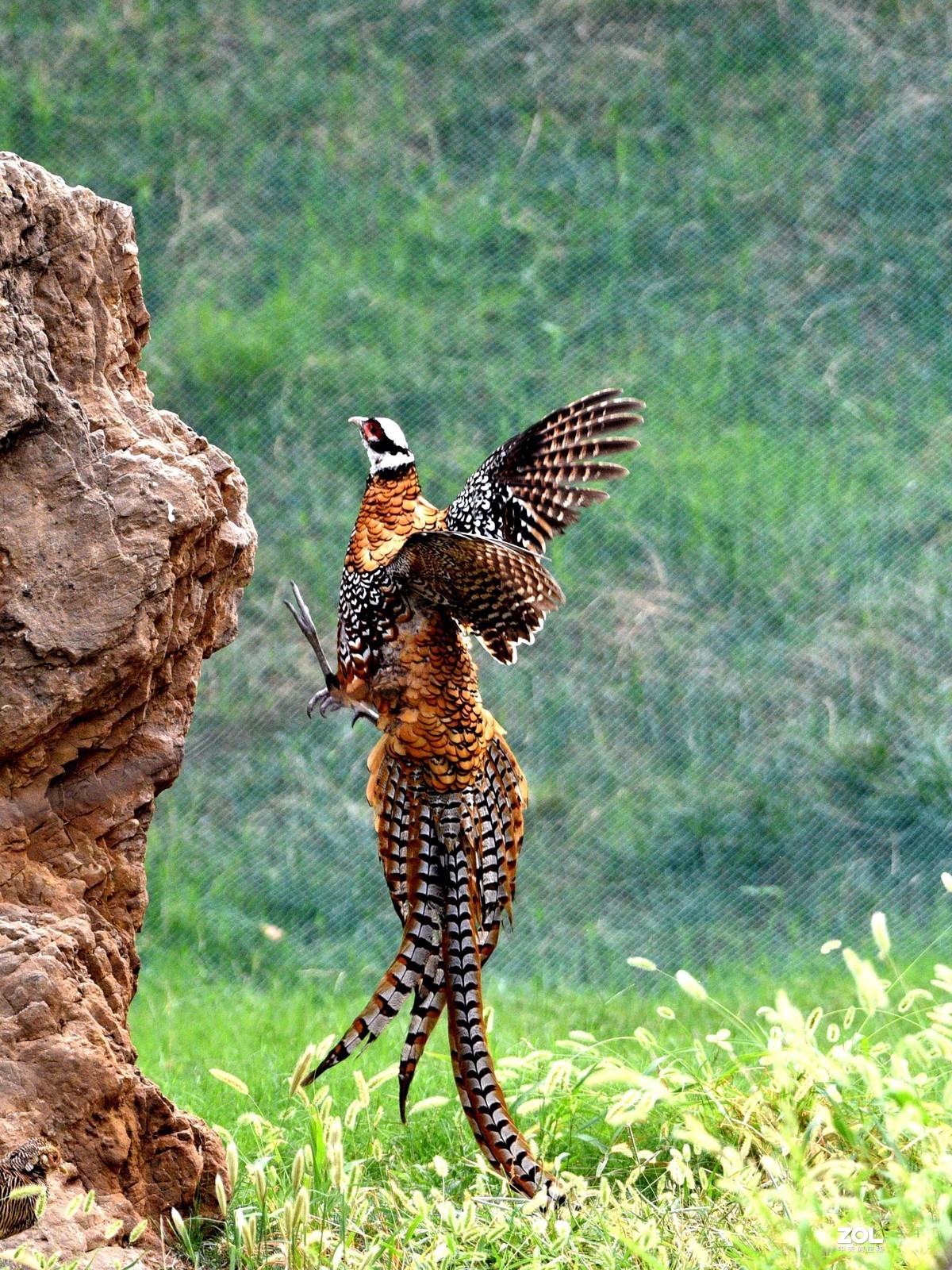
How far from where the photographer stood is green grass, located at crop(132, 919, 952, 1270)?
2.36 meters

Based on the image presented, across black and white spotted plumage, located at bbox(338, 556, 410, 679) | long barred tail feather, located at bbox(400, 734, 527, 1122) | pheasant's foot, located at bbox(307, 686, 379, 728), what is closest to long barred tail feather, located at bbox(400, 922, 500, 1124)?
long barred tail feather, located at bbox(400, 734, 527, 1122)

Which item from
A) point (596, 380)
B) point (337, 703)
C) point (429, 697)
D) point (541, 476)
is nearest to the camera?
point (429, 697)

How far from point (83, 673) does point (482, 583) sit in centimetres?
93

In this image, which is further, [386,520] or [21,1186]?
[386,520]

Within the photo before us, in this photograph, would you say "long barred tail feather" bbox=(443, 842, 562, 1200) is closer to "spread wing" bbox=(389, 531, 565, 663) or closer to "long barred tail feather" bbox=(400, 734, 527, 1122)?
"long barred tail feather" bbox=(400, 734, 527, 1122)

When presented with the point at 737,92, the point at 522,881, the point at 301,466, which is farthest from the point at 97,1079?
the point at 737,92

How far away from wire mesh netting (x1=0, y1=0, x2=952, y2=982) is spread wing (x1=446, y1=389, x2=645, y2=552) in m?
2.67

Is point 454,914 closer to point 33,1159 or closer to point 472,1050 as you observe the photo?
point 472,1050

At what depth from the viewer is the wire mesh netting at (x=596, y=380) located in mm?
6398

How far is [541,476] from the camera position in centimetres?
393

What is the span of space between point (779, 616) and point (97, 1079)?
481cm

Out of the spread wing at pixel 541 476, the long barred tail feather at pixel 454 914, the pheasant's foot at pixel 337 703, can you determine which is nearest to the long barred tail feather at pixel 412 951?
the long barred tail feather at pixel 454 914

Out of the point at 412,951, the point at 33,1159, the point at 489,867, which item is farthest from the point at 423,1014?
the point at 33,1159

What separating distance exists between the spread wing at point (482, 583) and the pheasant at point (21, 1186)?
139 cm
